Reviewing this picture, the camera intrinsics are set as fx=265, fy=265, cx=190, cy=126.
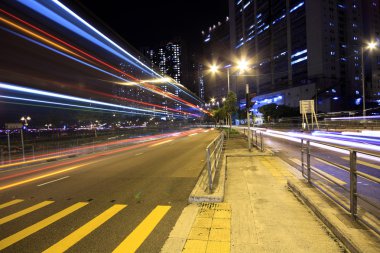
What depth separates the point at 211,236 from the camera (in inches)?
179

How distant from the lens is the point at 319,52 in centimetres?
10038

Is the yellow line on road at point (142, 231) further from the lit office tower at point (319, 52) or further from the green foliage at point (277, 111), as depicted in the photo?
the lit office tower at point (319, 52)

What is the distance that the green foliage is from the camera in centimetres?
9694

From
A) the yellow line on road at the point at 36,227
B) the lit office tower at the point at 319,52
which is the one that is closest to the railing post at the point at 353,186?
the yellow line on road at the point at 36,227

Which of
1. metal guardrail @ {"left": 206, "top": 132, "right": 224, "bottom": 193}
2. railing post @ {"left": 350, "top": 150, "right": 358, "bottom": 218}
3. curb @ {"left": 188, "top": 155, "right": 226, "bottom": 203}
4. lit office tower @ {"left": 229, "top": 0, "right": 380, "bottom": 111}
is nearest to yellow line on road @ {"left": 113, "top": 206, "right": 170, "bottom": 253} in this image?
curb @ {"left": 188, "top": 155, "right": 226, "bottom": 203}

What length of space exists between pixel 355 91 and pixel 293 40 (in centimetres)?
3285

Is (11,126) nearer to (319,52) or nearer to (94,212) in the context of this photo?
(94,212)

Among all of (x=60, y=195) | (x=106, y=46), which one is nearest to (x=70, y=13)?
(x=106, y=46)

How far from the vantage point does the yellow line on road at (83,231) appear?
4.51 meters

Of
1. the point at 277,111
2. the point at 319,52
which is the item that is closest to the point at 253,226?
the point at 277,111

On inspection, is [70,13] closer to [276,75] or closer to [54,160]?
[54,160]

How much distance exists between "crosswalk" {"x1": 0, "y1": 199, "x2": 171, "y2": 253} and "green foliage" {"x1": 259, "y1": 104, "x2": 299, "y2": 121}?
97362 millimetres

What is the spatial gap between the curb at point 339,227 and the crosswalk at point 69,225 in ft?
10.4

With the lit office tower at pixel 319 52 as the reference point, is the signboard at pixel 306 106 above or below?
below
